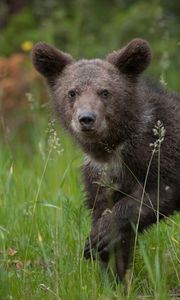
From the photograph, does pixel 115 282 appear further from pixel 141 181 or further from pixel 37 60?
pixel 37 60

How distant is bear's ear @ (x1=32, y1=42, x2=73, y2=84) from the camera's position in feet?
22.8

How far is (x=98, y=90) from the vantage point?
646 cm

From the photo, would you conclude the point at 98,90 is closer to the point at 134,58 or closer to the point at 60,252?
the point at 134,58

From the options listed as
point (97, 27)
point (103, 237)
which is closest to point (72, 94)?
point (103, 237)

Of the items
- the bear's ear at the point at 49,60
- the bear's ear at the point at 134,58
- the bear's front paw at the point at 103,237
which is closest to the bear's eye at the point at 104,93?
the bear's ear at the point at 134,58

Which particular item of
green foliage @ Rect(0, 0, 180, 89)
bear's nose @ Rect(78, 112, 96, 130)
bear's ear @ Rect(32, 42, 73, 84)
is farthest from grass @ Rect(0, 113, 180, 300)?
green foliage @ Rect(0, 0, 180, 89)

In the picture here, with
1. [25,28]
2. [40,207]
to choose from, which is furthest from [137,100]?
[25,28]

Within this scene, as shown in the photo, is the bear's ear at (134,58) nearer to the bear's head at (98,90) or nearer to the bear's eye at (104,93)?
the bear's head at (98,90)

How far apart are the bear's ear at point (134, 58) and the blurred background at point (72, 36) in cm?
476

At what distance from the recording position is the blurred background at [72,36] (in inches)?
484

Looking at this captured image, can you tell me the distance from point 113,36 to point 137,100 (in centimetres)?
623

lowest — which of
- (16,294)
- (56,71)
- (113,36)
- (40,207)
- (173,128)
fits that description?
(16,294)

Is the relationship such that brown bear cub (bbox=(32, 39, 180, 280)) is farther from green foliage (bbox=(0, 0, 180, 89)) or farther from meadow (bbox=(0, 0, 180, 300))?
green foliage (bbox=(0, 0, 180, 89))

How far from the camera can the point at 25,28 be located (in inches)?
538
